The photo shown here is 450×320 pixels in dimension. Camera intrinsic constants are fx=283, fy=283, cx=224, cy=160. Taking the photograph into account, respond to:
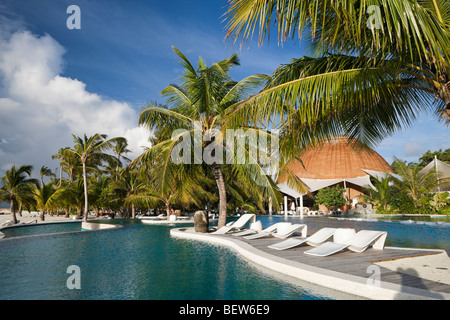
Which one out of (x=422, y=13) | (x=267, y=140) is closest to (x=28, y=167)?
(x=267, y=140)

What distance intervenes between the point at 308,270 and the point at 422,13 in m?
3.78

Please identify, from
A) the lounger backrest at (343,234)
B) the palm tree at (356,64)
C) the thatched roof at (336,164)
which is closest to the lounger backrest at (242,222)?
the lounger backrest at (343,234)

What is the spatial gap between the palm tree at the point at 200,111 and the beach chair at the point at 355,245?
154 inches

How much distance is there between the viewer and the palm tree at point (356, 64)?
2943 mm

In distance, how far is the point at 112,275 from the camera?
534 cm

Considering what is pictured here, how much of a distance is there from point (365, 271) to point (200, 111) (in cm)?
782

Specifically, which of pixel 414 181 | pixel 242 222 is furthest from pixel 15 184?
pixel 414 181

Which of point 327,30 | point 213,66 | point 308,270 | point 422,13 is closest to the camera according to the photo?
point 422,13

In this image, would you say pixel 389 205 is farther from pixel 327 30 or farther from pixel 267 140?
pixel 327 30

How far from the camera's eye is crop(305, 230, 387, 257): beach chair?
231 inches

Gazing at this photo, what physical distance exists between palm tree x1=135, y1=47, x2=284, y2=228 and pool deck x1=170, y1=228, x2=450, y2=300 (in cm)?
427

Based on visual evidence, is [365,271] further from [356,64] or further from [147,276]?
[147,276]

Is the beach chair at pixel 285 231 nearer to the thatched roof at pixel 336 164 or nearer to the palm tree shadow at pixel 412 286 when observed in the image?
the palm tree shadow at pixel 412 286

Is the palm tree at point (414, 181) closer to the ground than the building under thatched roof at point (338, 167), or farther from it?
closer to the ground
